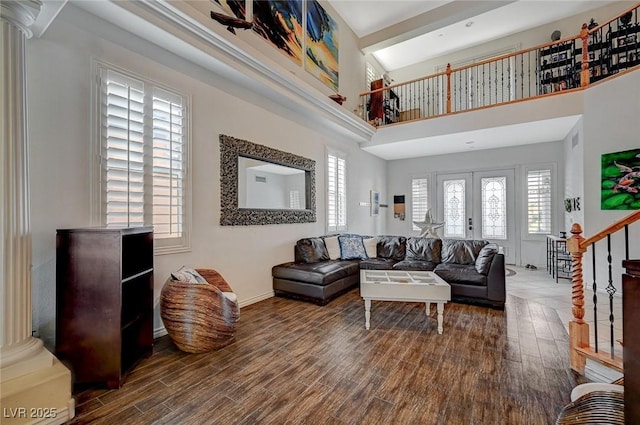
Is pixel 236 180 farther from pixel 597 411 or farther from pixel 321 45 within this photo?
pixel 597 411

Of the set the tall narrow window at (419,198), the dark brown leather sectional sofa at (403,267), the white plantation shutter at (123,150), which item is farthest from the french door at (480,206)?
Answer: the white plantation shutter at (123,150)

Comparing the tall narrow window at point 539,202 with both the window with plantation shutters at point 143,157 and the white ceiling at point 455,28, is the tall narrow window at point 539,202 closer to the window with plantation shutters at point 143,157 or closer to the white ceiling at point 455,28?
the white ceiling at point 455,28

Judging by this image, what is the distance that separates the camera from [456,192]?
7.74 m

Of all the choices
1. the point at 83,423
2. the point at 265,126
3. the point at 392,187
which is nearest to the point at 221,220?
the point at 265,126

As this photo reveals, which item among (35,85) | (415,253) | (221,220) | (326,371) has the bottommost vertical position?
(326,371)

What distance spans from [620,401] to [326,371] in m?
1.76

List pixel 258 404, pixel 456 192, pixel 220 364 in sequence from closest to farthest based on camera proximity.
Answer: pixel 258 404
pixel 220 364
pixel 456 192

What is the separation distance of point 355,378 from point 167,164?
110 inches

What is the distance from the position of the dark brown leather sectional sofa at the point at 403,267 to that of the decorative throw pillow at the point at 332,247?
78mm

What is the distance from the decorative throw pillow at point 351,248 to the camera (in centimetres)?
520

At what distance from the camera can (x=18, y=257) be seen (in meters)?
1.86

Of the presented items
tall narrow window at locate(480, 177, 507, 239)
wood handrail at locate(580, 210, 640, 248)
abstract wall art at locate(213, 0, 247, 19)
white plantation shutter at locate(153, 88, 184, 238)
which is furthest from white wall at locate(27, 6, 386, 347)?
tall narrow window at locate(480, 177, 507, 239)

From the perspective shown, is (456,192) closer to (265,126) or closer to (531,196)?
(531,196)

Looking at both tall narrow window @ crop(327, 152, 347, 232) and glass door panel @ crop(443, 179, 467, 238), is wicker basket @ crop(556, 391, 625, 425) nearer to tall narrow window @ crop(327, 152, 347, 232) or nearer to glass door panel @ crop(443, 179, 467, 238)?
tall narrow window @ crop(327, 152, 347, 232)
